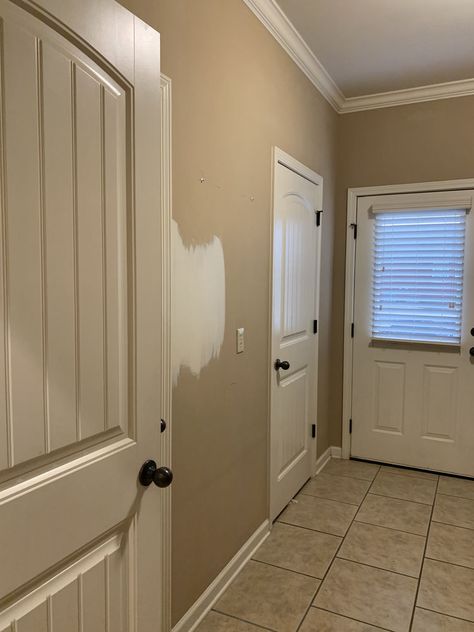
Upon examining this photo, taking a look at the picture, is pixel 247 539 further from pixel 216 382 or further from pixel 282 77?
pixel 282 77

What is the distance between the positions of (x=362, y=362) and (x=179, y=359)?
2.26 m

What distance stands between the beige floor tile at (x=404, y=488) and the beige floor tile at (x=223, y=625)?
153cm

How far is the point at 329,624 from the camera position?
1971 mm

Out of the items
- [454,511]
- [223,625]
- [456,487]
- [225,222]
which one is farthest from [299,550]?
[225,222]

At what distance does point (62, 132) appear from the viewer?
0.93 meters

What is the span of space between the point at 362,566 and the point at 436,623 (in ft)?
1.46

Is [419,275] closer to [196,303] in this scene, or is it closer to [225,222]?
[225,222]

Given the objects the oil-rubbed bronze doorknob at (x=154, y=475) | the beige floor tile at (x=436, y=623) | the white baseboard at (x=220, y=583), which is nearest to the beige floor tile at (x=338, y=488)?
the white baseboard at (x=220, y=583)

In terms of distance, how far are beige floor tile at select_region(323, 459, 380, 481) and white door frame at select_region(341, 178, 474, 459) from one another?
0.09m

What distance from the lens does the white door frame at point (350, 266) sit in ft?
11.1

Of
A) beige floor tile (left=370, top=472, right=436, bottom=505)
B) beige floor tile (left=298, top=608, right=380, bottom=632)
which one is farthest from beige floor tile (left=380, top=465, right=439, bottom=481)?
beige floor tile (left=298, top=608, right=380, bottom=632)

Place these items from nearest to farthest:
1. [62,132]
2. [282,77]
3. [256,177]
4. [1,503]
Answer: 1. [1,503]
2. [62,132]
3. [256,177]
4. [282,77]

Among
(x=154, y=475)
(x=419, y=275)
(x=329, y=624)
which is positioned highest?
(x=419, y=275)

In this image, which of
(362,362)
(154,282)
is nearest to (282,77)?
(154,282)
